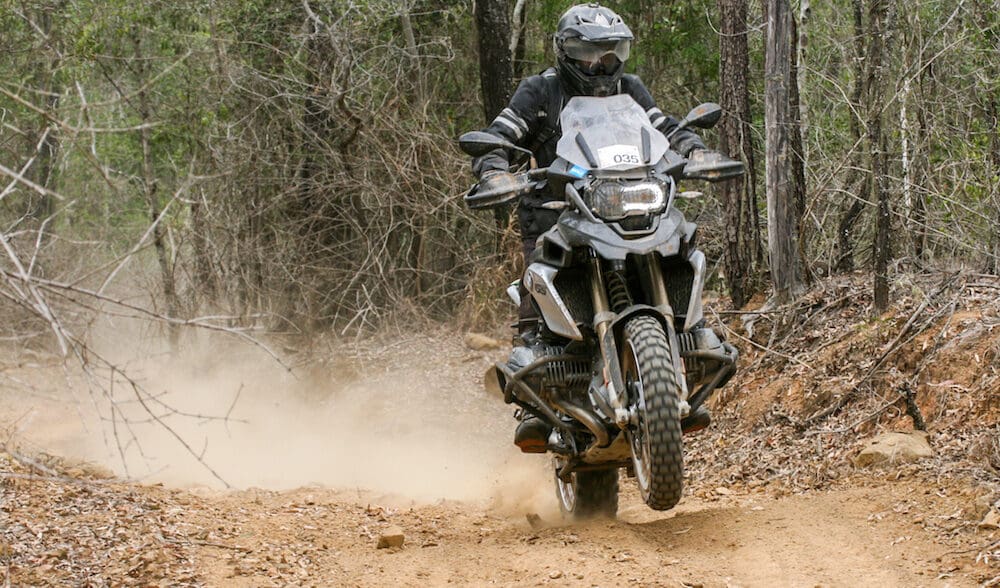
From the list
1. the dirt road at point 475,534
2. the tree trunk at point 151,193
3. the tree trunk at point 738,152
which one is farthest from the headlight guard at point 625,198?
the tree trunk at point 151,193

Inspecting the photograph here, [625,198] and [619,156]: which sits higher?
[619,156]

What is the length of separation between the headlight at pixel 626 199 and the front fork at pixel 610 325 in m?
0.24

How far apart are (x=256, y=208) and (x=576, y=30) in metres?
8.59

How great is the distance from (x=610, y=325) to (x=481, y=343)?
7225 millimetres

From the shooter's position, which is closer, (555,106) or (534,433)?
(534,433)

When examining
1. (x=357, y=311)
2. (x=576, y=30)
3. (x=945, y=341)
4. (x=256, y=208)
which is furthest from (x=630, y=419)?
(x=256, y=208)

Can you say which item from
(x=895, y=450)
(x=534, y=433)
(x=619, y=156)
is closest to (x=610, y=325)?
(x=619, y=156)

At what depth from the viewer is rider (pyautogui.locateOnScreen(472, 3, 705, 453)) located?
262 inches

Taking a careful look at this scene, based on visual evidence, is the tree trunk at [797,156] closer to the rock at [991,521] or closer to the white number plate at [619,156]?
the white number plate at [619,156]

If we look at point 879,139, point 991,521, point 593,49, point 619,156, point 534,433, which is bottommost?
point 991,521

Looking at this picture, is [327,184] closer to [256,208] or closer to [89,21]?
[256,208]

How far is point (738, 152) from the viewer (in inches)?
420

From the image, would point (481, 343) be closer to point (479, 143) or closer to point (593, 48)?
point (593, 48)

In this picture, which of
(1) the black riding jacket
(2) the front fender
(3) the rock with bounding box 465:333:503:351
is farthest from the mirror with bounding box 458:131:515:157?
(3) the rock with bounding box 465:333:503:351
